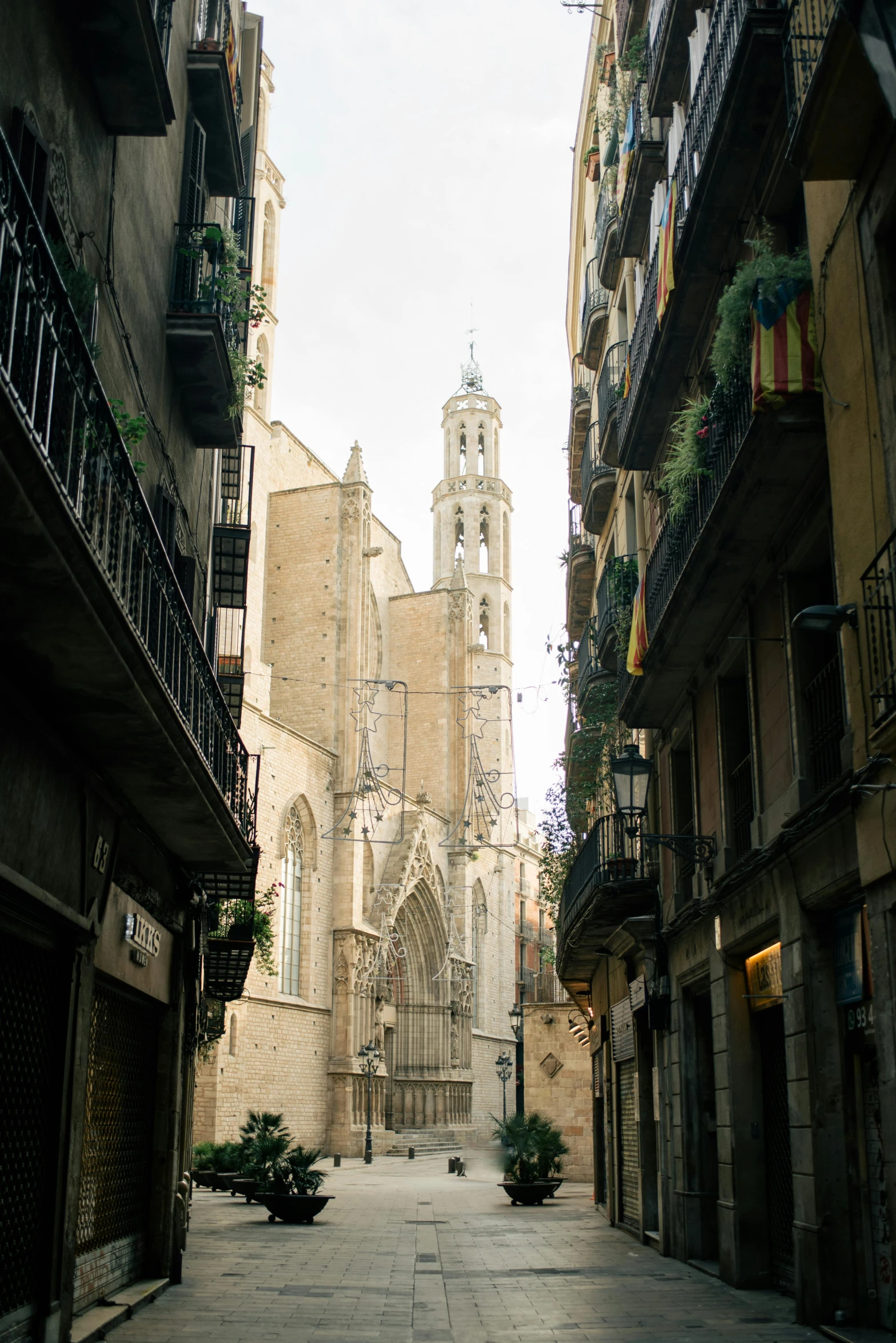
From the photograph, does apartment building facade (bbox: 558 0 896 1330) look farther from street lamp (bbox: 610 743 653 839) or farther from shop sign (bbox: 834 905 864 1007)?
street lamp (bbox: 610 743 653 839)

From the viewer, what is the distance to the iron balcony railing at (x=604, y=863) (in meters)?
15.5

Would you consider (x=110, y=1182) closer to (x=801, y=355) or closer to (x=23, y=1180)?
(x=23, y=1180)

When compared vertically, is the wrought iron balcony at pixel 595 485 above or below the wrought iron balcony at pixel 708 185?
above

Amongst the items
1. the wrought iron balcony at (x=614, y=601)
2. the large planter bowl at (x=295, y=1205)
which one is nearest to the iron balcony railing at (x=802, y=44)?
the wrought iron balcony at (x=614, y=601)

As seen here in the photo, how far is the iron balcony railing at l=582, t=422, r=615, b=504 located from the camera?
20109mm

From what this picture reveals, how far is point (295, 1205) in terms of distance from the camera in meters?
17.9

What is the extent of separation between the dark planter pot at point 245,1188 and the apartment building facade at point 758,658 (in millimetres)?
5734

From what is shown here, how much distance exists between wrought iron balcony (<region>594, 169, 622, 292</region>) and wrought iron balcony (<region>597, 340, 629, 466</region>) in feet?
3.95

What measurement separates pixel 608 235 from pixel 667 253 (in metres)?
8.07

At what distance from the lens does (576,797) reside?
21.5m

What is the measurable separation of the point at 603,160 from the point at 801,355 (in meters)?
14.4

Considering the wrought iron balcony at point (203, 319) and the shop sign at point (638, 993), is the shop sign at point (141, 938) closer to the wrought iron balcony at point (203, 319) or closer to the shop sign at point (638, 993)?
the wrought iron balcony at point (203, 319)

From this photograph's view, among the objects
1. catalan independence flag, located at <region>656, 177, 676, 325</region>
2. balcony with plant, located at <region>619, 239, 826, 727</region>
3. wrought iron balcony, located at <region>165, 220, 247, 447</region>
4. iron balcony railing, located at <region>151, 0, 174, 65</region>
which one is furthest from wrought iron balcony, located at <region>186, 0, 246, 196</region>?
balcony with plant, located at <region>619, 239, 826, 727</region>

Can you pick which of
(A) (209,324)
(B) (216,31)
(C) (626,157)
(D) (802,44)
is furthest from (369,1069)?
(D) (802,44)
